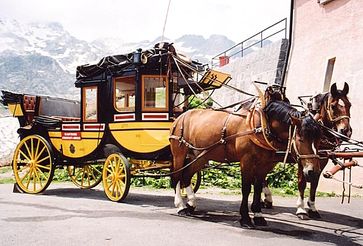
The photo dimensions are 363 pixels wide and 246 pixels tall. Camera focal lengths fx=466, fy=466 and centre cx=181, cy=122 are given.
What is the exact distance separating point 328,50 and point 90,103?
7.41m

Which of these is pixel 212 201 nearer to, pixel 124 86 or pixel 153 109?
pixel 153 109

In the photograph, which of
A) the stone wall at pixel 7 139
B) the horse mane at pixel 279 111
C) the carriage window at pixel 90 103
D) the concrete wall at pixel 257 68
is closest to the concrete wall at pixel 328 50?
the concrete wall at pixel 257 68

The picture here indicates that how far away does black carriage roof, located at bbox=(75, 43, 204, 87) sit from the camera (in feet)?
30.6

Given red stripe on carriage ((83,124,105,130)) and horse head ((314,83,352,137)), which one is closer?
horse head ((314,83,352,137))

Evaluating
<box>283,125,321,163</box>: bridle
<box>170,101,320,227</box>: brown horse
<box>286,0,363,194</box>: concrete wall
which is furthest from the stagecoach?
<box>286,0,363,194</box>: concrete wall

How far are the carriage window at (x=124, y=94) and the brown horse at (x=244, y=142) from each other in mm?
1336

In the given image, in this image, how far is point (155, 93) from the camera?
9.55m

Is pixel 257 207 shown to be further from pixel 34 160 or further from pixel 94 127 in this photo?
pixel 34 160

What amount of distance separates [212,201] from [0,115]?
15.4 m

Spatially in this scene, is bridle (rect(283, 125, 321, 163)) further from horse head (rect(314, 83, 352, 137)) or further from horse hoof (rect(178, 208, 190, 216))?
horse hoof (rect(178, 208, 190, 216))

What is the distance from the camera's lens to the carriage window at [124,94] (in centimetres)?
971

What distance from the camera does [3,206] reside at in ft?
28.6

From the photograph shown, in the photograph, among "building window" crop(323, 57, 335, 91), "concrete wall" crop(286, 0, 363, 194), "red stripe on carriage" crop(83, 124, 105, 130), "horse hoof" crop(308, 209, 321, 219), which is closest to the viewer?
"horse hoof" crop(308, 209, 321, 219)

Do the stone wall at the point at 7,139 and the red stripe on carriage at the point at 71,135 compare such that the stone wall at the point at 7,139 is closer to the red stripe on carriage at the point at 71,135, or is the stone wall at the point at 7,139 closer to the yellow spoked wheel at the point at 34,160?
the yellow spoked wheel at the point at 34,160
